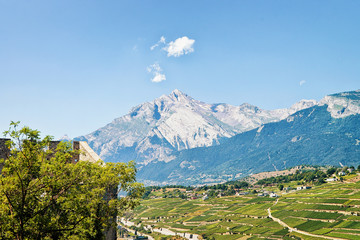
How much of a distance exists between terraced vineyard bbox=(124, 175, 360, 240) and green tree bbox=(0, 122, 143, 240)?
101 m

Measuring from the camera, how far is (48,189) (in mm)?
16094

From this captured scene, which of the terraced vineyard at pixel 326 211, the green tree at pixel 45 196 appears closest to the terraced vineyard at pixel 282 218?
the terraced vineyard at pixel 326 211

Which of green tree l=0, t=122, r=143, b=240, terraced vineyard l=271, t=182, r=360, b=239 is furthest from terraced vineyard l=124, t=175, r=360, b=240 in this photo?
green tree l=0, t=122, r=143, b=240

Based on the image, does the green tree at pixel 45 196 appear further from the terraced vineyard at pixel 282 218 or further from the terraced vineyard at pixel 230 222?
the terraced vineyard at pixel 230 222

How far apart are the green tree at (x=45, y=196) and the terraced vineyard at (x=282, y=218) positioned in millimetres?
100718

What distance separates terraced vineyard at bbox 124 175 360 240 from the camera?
111562 mm

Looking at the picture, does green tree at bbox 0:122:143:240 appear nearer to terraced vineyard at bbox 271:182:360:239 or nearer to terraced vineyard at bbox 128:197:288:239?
terraced vineyard at bbox 271:182:360:239

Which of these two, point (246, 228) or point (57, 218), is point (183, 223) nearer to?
point (246, 228)

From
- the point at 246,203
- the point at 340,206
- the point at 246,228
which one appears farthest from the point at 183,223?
the point at 340,206

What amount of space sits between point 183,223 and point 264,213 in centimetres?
5136

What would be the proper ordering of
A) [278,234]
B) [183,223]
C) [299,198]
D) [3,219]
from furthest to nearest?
[183,223]
[299,198]
[278,234]
[3,219]

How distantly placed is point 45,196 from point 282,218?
137371 mm

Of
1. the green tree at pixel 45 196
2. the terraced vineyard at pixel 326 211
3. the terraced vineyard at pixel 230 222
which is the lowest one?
the terraced vineyard at pixel 230 222

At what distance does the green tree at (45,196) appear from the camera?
14.5 meters
